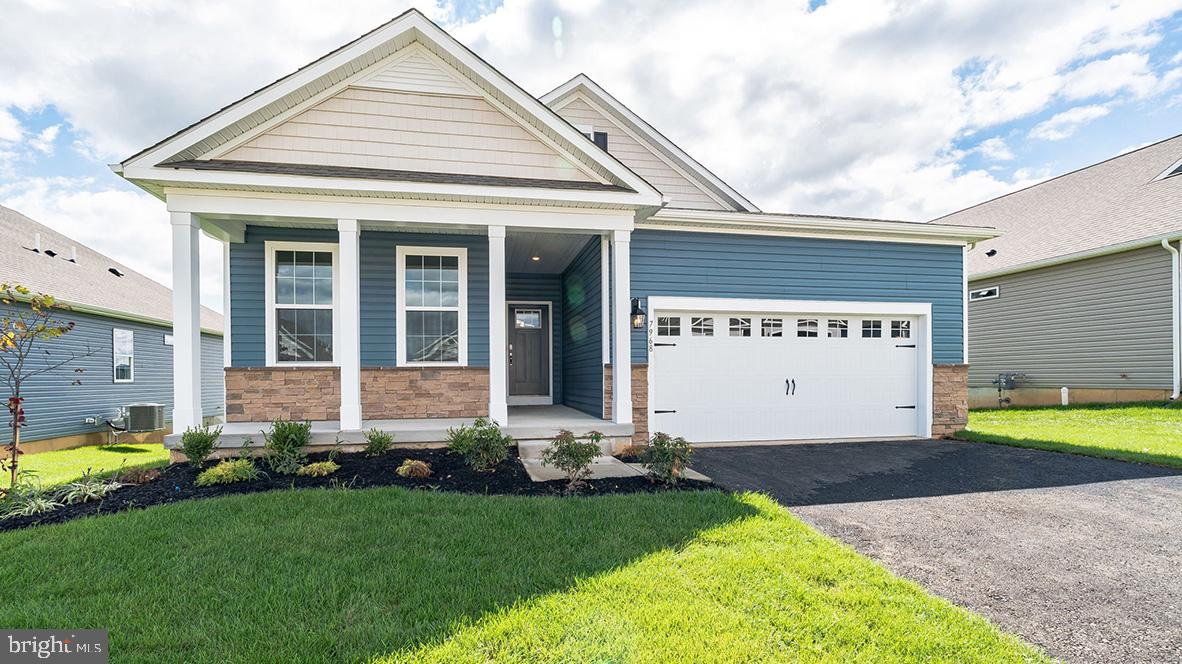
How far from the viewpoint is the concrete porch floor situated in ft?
20.2

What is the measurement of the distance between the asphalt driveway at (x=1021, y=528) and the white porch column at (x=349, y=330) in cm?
448

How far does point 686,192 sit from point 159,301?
15058mm

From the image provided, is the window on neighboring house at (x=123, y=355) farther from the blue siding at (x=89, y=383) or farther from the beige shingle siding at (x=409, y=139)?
the beige shingle siding at (x=409, y=139)

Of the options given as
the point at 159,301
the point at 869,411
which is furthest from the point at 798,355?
the point at 159,301

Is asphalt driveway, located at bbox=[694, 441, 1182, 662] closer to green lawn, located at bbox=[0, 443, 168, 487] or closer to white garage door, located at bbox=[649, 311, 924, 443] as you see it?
white garage door, located at bbox=[649, 311, 924, 443]

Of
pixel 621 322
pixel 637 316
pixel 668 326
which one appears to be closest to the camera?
pixel 621 322

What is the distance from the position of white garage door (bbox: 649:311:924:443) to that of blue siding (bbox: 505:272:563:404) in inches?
125

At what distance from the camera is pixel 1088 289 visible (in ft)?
40.0

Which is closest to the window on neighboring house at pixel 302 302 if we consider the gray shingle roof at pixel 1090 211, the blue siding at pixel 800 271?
the blue siding at pixel 800 271

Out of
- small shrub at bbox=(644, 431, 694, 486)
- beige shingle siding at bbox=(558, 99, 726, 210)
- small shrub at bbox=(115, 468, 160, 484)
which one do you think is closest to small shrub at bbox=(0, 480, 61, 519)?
small shrub at bbox=(115, 468, 160, 484)

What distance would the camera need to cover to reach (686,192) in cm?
1082

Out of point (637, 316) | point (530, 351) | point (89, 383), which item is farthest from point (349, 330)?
point (89, 383)

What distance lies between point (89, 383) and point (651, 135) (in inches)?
518

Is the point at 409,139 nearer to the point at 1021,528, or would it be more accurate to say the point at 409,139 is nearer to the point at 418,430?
the point at 418,430
